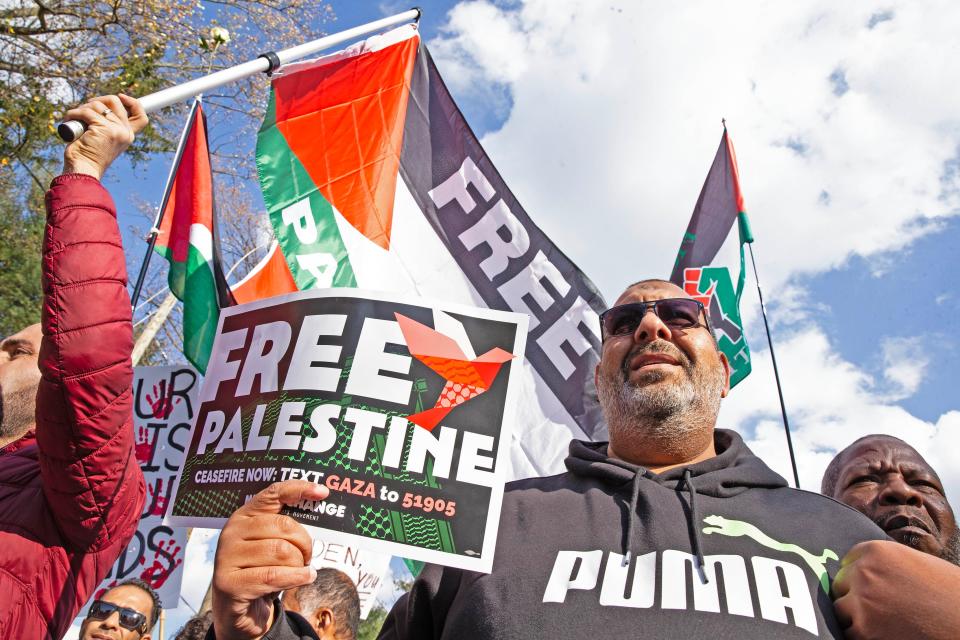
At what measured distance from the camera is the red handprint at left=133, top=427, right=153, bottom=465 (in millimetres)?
4434

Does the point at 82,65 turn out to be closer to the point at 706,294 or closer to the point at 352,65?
the point at 352,65

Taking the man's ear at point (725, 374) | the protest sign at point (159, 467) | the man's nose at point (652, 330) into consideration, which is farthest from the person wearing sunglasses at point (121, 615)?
the man's ear at point (725, 374)

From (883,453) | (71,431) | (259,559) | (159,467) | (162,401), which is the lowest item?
(259,559)

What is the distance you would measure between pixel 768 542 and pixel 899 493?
4.13 ft

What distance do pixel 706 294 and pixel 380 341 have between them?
446 cm

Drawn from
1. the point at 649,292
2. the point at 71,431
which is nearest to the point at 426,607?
the point at 71,431

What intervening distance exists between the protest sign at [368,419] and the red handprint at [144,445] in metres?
3.09

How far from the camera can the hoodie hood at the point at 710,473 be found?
1888 millimetres

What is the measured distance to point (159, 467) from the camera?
4371 millimetres

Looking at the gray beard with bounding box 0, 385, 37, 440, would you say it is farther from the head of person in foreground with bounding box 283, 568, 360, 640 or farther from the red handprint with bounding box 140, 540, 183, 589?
the red handprint with bounding box 140, 540, 183, 589

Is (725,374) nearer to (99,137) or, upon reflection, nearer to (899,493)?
(899,493)

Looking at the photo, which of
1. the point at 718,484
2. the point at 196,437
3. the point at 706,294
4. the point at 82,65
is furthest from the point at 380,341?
the point at 82,65

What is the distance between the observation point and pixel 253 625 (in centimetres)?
144

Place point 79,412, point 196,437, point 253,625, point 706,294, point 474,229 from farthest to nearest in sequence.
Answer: point 706,294 < point 474,229 < point 196,437 < point 79,412 < point 253,625
